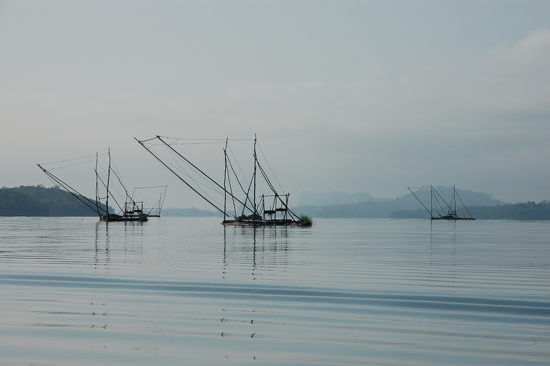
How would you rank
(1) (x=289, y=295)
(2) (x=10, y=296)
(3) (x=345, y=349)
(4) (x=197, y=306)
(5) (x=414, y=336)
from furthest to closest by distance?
(1) (x=289, y=295)
(2) (x=10, y=296)
(4) (x=197, y=306)
(5) (x=414, y=336)
(3) (x=345, y=349)

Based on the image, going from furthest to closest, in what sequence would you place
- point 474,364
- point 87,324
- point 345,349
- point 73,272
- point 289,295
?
1. point 73,272
2. point 289,295
3. point 87,324
4. point 345,349
5. point 474,364

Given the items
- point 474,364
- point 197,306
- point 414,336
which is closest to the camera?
point 474,364

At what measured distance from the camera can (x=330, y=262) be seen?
22.8 meters

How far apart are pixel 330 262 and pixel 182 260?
631 centimetres

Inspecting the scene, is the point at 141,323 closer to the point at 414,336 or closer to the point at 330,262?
the point at 414,336

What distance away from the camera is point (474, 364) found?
7289mm

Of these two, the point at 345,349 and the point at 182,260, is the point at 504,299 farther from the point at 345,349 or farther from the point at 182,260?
the point at 182,260

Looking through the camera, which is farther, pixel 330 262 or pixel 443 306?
pixel 330 262

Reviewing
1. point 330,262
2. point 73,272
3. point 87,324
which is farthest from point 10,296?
point 330,262

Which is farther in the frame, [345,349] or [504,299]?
[504,299]

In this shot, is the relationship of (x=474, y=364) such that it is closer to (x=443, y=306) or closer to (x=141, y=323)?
(x=443, y=306)

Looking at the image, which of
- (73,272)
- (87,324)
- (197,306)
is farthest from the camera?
(73,272)

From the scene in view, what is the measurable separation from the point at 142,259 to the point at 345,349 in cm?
1653

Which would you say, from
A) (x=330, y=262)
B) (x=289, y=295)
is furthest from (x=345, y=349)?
(x=330, y=262)
